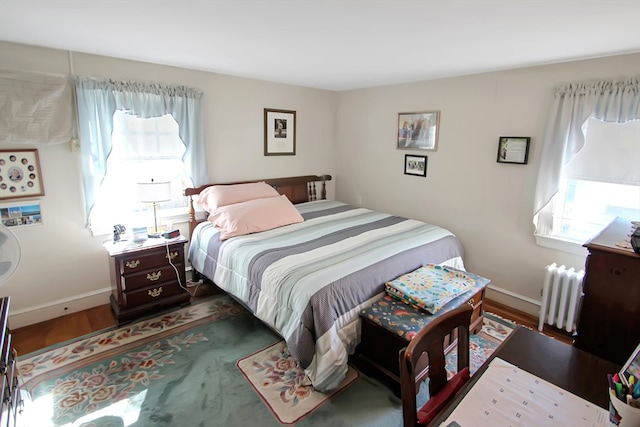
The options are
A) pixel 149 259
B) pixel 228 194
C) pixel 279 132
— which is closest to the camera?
pixel 149 259

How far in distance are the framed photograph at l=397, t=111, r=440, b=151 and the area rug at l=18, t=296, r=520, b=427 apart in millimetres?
2091

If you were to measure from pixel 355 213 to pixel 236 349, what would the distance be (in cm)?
194

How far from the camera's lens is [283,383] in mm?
2203

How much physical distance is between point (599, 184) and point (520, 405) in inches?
99.0

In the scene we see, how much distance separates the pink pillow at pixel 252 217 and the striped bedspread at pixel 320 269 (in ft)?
0.31

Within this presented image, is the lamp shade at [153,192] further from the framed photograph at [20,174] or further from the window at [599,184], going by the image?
the window at [599,184]

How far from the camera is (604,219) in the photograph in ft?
8.94

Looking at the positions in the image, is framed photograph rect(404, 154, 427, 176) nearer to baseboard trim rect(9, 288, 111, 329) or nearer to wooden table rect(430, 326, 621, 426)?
wooden table rect(430, 326, 621, 426)

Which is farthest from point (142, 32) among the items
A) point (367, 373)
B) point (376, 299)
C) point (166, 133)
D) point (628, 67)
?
point (628, 67)

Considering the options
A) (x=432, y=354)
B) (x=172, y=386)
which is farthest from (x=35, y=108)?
(x=432, y=354)

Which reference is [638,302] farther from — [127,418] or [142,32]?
[142,32]

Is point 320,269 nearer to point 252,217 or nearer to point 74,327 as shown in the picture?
point 252,217

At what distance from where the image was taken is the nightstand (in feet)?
9.13

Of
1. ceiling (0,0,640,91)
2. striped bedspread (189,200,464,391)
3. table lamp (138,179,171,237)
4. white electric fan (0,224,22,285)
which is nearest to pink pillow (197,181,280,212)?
striped bedspread (189,200,464,391)
